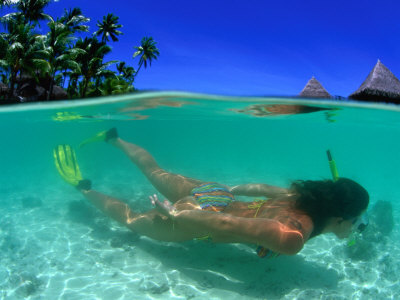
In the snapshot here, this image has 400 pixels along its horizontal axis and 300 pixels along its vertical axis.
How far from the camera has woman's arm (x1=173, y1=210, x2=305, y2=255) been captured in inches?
157

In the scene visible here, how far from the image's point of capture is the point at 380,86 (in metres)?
9.09

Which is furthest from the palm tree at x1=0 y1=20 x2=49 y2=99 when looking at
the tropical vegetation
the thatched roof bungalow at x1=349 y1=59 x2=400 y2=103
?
the thatched roof bungalow at x1=349 y1=59 x2=400 y2=103

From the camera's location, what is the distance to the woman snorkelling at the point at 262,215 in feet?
13.6

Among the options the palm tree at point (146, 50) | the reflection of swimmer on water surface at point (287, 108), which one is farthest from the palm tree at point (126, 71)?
the reflection of swimmer on water surface at point (287, 108)

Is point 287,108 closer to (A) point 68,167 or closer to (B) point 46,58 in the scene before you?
(A) point 68,167

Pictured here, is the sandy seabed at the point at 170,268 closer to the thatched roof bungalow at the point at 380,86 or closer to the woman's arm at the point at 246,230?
the woman's arm at the point at 246,230

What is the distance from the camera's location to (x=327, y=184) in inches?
181

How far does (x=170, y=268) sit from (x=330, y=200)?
354 cm

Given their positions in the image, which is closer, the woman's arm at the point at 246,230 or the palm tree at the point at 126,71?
the woman's arm at the point at 246,230

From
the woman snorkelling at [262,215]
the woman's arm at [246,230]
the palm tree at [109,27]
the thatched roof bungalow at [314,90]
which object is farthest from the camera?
the palm tree at [109,27]

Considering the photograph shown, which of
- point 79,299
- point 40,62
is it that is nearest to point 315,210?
point 79,299

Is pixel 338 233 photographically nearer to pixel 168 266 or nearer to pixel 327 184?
pixel 327 184

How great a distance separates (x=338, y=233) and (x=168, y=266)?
3.48 m

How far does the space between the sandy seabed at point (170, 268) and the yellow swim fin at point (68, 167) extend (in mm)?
1257
